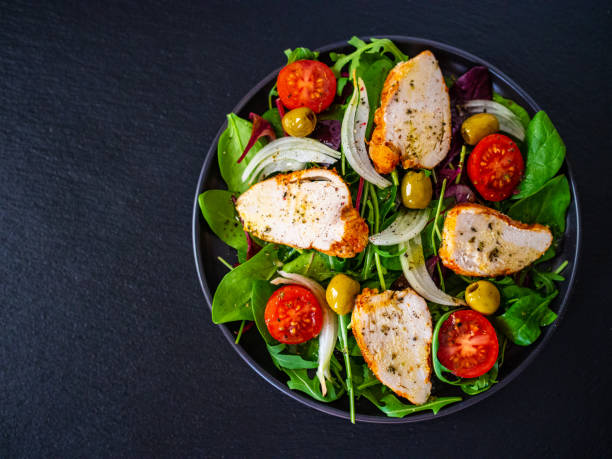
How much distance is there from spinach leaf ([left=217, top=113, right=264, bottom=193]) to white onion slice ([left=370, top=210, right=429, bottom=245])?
80cm

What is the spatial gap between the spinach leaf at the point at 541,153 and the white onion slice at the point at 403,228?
0.58 meters

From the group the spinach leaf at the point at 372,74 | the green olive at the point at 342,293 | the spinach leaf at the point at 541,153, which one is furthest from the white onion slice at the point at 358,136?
the spinach leaf at the point at 541,153

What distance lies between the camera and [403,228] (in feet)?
7.98

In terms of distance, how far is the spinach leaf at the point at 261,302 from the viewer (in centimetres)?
241

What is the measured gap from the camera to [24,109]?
9.84 ft

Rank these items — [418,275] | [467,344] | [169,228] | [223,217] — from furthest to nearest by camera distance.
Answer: [169,228] < [223,217] < [418,275] < [467,344]

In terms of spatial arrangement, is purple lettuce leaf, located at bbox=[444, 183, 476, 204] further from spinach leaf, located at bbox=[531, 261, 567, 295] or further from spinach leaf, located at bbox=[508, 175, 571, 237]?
spinach leaf, located at bbox=[531, 261, 567, 295]

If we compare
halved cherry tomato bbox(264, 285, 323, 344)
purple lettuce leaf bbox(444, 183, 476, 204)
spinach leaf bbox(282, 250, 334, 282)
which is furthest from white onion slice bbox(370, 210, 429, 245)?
halved cherry tomato bbox(264, 285, 323, 344)

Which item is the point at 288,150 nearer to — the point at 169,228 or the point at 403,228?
the point at 403,228

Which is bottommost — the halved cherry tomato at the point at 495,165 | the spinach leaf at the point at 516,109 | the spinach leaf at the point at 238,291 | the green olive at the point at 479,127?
the spinach leaf at the point at 238,291

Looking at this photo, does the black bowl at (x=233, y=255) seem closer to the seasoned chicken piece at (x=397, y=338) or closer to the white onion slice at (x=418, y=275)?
the seasoned chicken piece at (x=397, y=338)

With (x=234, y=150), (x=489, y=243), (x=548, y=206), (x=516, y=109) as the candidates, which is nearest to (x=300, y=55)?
(x=234, y=150)

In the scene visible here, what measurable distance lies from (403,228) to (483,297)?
0.53 metres

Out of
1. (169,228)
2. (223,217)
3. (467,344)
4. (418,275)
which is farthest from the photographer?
(169,228)
